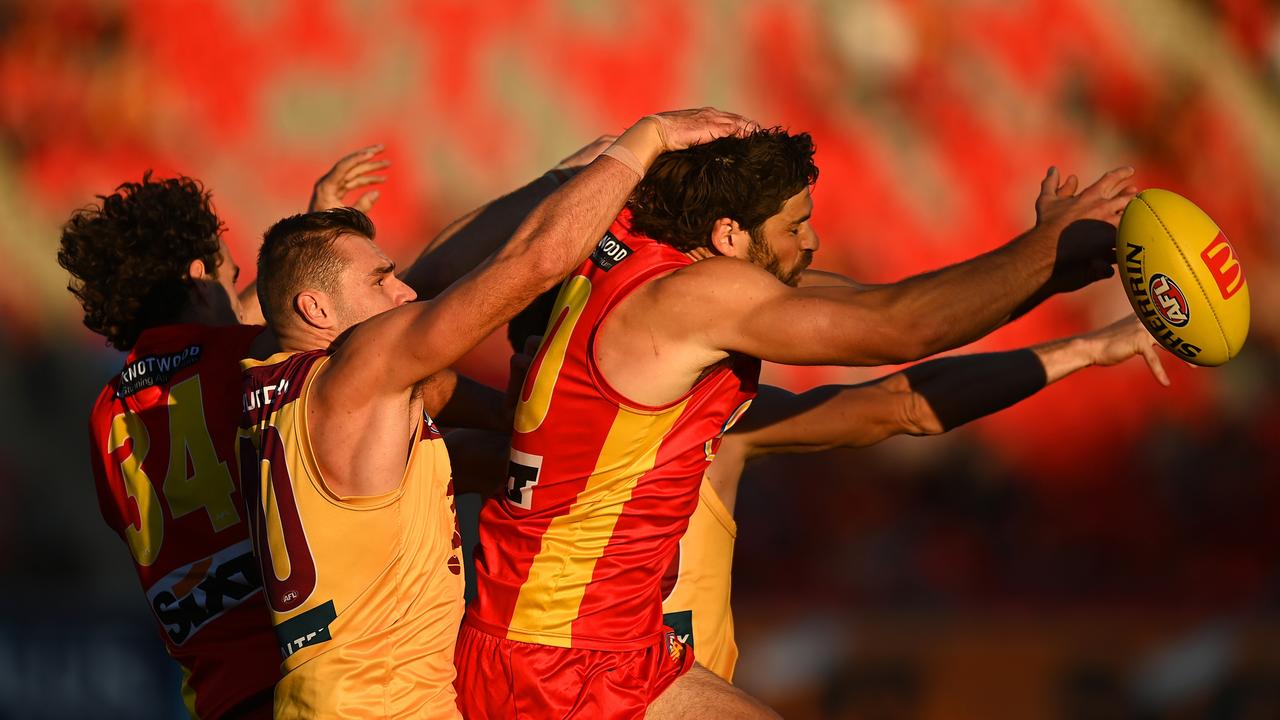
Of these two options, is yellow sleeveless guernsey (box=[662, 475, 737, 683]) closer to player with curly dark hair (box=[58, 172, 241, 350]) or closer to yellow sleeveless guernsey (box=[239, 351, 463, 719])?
yellow sleeveless guernsey (box=[239, 351, 463, 719])

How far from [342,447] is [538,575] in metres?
0.73

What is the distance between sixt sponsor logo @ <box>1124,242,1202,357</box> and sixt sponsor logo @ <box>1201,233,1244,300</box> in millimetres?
158

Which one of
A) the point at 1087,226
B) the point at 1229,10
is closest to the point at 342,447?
the point at 1087,226

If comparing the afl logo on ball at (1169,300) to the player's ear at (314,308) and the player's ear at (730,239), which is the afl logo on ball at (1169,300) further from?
the player's ear at (314,308)

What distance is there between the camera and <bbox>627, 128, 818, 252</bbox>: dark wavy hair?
3.86 meters

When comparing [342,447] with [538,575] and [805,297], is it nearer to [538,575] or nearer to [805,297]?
[538,575]

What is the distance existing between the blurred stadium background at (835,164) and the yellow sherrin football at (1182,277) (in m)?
5.25

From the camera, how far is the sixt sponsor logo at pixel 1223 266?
352cm

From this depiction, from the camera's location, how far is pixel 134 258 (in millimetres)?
4500

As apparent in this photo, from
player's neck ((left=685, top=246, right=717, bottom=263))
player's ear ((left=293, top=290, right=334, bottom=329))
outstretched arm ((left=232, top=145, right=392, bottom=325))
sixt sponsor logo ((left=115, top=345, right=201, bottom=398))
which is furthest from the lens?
outstretched arm ((left=232, top=145, right=392, bottom=325))

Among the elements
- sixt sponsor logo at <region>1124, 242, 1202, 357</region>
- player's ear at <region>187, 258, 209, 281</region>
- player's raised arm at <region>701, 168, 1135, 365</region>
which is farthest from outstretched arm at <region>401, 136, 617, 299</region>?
sixt sponsor logo at <region>1124, 242, 1202, 357</region>

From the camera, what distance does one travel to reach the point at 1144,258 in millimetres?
3449

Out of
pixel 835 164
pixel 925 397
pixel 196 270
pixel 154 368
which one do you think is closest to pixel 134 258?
pixel 196 270

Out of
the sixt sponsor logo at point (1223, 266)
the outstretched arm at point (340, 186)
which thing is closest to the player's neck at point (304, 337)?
the outstretched arm at point (340, 186)
